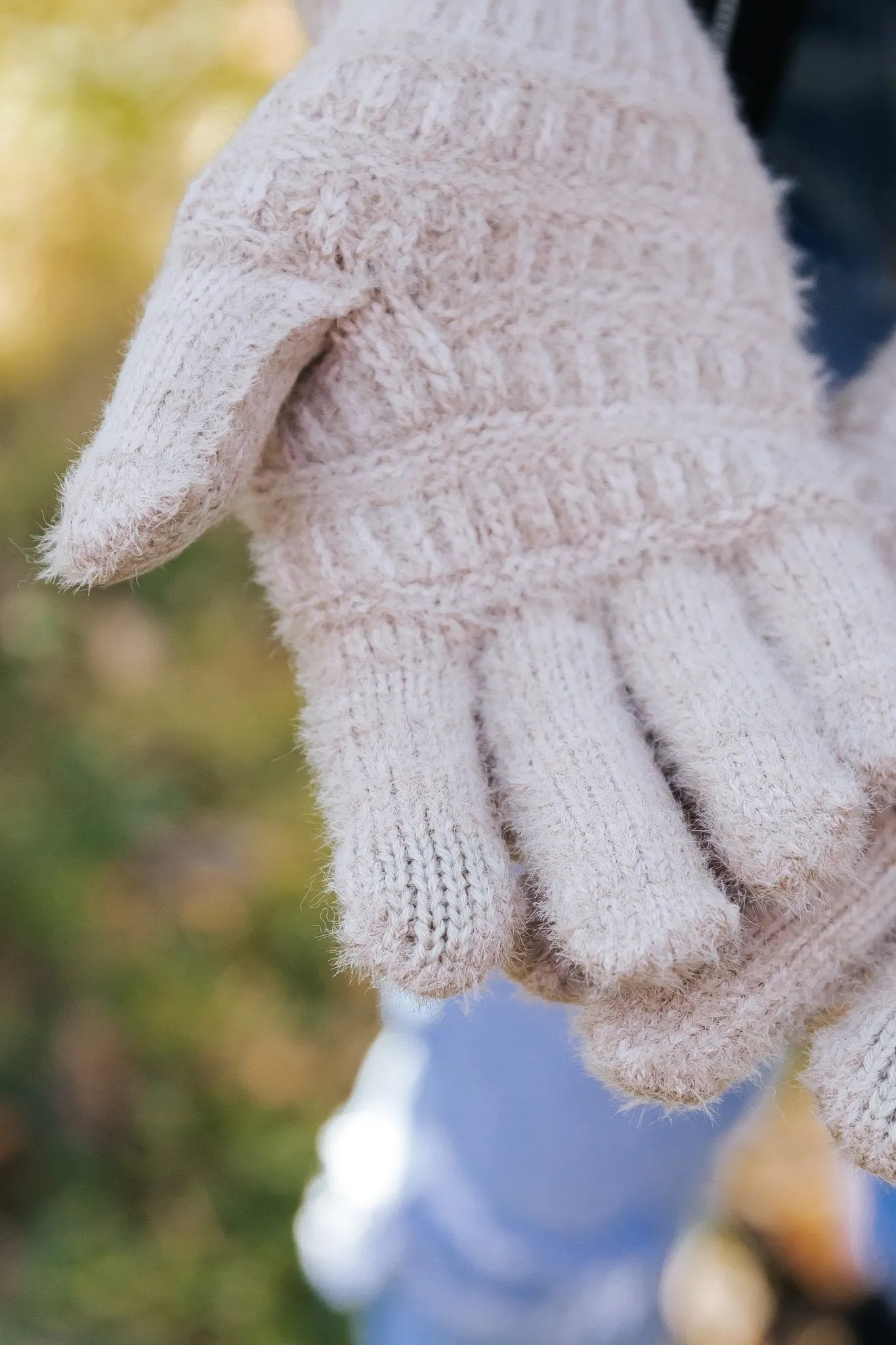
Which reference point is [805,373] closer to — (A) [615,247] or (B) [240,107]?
(A) [615,247]

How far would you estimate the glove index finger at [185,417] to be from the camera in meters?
0.50

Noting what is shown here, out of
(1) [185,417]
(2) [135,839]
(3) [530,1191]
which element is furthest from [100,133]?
(3) [530,1191]

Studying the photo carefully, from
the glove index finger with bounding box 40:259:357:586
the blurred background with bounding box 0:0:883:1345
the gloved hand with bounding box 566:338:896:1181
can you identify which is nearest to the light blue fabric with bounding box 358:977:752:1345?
the blurred background with bounding box 0:0:883:1345

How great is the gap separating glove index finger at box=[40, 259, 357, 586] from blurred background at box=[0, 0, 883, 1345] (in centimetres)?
57

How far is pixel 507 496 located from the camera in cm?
58

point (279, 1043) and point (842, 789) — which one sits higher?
point (842, 789)

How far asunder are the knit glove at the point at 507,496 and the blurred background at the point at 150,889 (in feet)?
1.62

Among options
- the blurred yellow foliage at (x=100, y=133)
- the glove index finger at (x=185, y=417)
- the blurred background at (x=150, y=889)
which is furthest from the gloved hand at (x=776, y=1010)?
the blurred yellow foliage at (x=100, y=133)

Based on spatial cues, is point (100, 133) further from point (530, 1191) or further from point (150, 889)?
point (530, 1191)

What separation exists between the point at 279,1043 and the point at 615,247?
3.06 feet

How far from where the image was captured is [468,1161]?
100 cm

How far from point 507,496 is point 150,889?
868 mm

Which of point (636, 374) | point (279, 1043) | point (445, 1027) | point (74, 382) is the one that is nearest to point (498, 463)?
point (636, 374)

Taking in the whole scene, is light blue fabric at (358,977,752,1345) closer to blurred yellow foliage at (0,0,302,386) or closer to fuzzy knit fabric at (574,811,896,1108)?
fuzzy knit fabric at (574,811,896,1108)
